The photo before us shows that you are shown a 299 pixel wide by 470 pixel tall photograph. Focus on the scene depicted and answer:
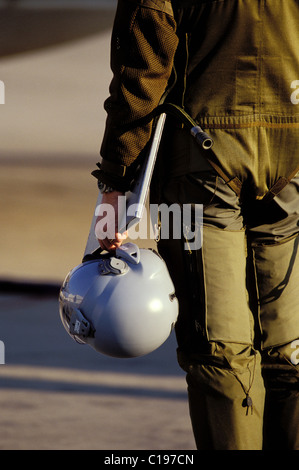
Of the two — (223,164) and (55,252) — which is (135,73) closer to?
(223,164)

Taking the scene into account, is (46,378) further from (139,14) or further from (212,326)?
(139,14)

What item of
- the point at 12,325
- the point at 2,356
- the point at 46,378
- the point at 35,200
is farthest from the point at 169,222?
the point at 35,200

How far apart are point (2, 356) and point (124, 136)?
6.47 feet

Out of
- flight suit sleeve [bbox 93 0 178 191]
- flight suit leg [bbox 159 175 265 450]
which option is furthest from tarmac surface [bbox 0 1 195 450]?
flight suit sleeve [bbox 93 0 178 191]

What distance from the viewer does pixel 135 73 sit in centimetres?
198

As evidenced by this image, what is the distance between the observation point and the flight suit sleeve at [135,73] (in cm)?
195

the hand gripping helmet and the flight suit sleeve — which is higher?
the flight suit sleeve

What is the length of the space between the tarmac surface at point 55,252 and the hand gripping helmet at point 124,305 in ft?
2.66

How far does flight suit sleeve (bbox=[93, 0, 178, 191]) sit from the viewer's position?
1.95 metres

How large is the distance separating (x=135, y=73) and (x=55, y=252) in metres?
4.09

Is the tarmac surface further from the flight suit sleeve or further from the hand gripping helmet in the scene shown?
the flight suit sleeve

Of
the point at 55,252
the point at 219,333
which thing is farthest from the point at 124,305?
the point at 55,252

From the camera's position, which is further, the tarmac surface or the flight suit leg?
the tarmac surface

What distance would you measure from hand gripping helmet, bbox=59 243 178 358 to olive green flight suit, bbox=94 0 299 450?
2.7 inches
